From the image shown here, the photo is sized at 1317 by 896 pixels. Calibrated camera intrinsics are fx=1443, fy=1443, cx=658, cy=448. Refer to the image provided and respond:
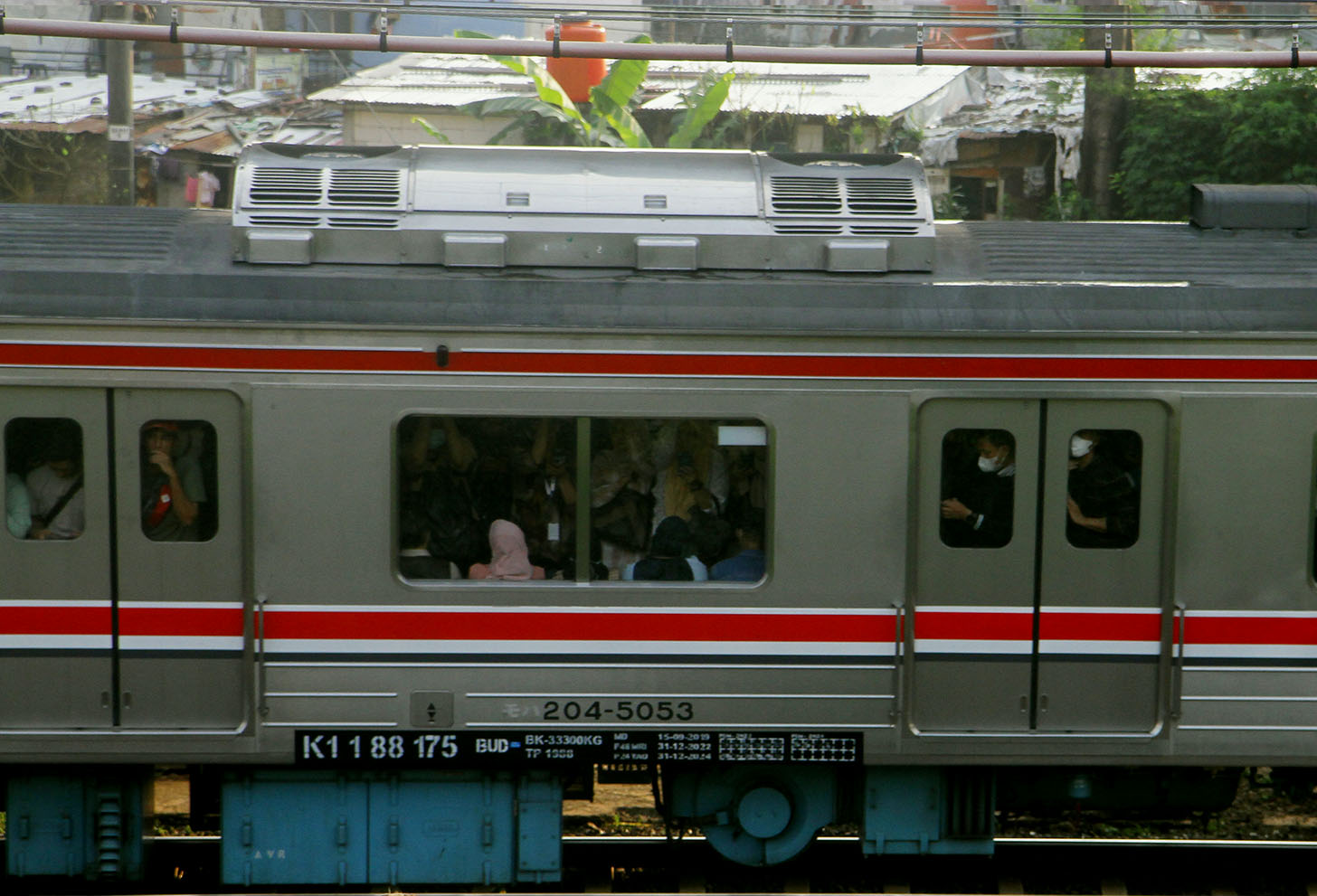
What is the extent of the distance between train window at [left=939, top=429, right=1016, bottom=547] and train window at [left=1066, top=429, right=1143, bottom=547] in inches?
11.0

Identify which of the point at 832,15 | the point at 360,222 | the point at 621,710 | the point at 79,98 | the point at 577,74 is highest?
the point at 577,74

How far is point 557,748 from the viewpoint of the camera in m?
6.45

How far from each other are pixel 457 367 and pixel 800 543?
1.69m

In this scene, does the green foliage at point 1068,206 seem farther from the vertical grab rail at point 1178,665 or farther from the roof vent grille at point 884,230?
the vertical grab rail at point 1178,665

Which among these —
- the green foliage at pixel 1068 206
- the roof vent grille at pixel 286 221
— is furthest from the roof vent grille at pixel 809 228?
the green foliage at pixel 1068 206

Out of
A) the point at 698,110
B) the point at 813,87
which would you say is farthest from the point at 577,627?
the point at 813,87

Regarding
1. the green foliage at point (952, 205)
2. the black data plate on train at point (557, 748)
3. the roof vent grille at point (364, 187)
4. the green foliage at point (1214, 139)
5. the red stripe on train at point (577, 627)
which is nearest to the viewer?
the red stripe on train at point (577, 627)

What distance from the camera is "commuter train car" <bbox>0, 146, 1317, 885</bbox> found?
246 inches

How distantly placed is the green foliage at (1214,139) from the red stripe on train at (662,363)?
8.65 metres

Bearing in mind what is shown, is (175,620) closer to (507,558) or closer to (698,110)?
(507,558)

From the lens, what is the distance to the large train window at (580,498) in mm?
6340

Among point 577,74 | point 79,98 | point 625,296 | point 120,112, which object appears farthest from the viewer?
point 79,98

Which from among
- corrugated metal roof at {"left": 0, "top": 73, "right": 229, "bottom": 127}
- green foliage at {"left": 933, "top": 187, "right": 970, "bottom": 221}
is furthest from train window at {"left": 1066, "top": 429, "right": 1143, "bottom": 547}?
corrugated metal roof at {"left": 0, "top": 73, "right": 229, "bottom": 127}

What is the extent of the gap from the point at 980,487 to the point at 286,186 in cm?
346
